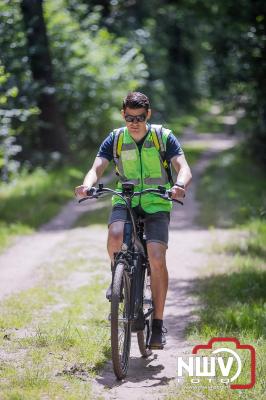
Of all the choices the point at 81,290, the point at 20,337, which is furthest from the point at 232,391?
the point at 81,290

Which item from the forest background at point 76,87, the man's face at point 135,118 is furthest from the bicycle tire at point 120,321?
the forest background at point 76,87

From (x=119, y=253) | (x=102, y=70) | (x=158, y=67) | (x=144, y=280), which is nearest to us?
(x=119, y=253)

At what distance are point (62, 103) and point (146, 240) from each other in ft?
50.6

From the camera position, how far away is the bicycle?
5.28m

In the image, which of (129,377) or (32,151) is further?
(32,151)

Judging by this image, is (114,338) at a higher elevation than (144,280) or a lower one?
lower

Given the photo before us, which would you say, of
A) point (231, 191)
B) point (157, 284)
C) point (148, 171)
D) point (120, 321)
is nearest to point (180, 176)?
point (148, 171)

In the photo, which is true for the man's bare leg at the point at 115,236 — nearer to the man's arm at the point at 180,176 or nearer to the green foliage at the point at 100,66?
the man's arm at the point at 180,176

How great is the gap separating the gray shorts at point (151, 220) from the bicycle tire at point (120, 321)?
43cm

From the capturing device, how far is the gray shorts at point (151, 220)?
573cm

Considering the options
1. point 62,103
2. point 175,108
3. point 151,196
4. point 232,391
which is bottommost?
point 232,391

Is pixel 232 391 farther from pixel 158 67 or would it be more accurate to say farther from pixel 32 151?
pixel 158 67

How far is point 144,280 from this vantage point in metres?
5.89

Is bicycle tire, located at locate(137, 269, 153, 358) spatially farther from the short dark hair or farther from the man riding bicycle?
the short dark hair
